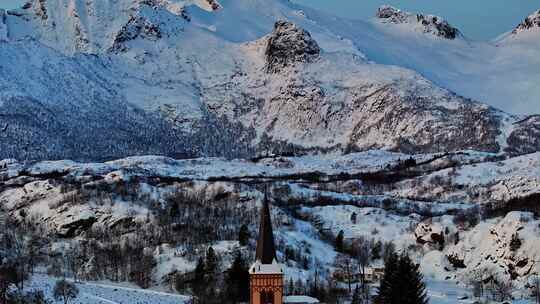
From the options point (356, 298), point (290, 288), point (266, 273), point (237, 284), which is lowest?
point (356, 298)

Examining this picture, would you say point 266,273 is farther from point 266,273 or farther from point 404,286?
point 404,286

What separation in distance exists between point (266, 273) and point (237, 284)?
2489 inches

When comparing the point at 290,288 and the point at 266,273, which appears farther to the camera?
the point at 290,288

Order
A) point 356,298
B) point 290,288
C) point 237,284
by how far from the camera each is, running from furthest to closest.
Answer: point 290,288
point 237,284
point 356,298

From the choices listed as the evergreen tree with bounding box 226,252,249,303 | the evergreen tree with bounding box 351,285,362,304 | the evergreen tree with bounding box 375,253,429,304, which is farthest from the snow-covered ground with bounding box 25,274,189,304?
the evergreen tree with bounding box 375,253,429,304

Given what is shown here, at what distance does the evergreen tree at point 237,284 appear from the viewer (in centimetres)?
18538

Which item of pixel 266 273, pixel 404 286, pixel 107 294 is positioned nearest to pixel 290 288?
pixel 107 294

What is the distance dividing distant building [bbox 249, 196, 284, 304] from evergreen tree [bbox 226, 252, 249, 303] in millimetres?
56643

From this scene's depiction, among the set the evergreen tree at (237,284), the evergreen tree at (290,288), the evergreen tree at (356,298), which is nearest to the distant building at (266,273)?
the evergreen tree at (356,298)

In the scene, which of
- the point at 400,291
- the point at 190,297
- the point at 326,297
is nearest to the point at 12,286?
the point at 190,297

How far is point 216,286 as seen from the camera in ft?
643

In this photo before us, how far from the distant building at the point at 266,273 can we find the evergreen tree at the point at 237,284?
186ft

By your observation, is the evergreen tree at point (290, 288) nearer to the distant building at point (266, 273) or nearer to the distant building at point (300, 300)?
the distant building at point (300, 300)

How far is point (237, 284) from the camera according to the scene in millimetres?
188375
